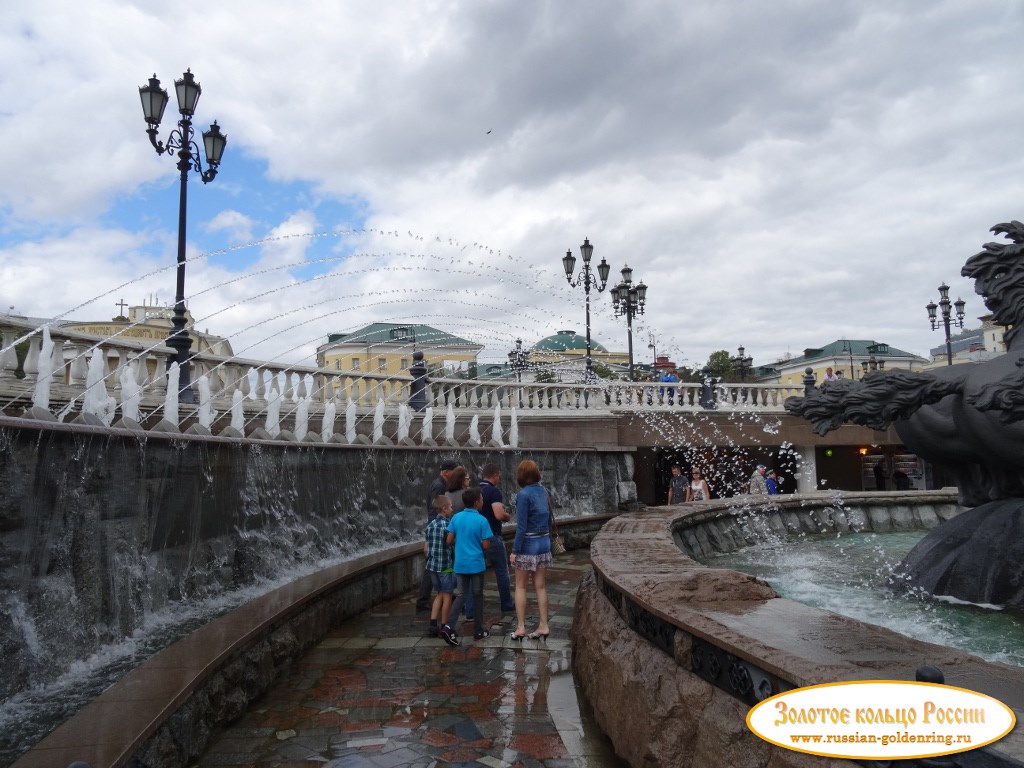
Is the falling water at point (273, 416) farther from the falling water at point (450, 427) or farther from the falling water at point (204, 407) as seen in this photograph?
the falling water at point (450, 427)

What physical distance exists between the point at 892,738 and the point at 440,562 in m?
5.25

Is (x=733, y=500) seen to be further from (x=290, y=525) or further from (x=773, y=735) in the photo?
(x=773, y=735)

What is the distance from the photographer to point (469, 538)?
704 centimetres

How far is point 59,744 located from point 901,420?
6557 mm

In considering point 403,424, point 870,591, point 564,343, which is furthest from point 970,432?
point 564,343

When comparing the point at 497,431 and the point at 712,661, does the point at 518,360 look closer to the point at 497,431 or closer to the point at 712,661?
the point at 497,431

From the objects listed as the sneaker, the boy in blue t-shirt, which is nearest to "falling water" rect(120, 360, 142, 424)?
the boy in blue t-shirt

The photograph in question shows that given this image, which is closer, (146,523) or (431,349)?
(146,523)

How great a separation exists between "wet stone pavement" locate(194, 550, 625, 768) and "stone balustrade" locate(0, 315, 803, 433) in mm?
3081

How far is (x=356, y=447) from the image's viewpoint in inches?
467

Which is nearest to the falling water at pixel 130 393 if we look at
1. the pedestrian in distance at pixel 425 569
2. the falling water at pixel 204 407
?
the falling water at pixel 204 407

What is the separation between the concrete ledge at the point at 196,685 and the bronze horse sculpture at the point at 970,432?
15.5ft

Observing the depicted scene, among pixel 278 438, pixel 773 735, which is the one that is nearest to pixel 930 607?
pixel 773 735

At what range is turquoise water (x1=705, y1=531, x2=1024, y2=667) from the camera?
16.7 feet
